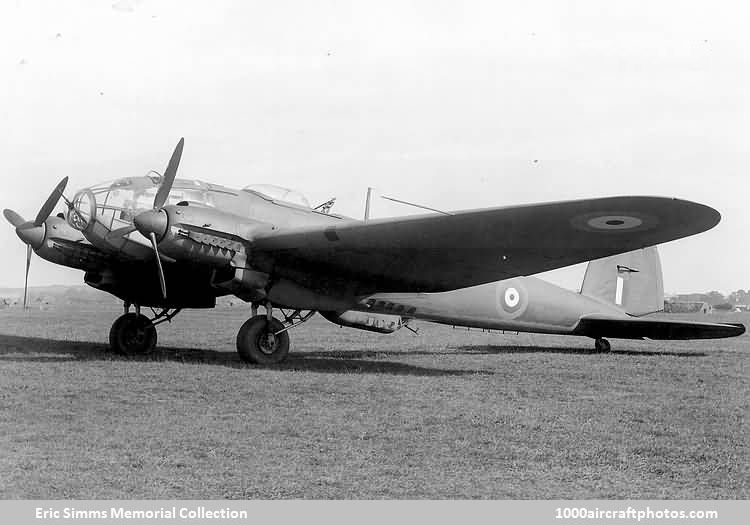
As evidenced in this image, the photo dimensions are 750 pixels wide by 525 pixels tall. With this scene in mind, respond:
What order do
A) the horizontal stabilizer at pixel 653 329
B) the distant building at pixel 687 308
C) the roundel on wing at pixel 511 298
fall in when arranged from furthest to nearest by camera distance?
the distant building at pixel 687 308
the horizontal stabilizer at pixel 653 329
the roundel on wing at pixel 511 298

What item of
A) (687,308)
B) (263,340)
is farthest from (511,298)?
(687,308)

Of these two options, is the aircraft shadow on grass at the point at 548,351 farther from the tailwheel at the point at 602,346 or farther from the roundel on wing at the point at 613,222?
the roundel on wing at the point at 613,222

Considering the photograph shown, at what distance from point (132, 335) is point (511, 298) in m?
6.34

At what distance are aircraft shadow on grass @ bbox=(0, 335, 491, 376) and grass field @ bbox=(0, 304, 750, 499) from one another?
129mm

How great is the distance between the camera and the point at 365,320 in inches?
428

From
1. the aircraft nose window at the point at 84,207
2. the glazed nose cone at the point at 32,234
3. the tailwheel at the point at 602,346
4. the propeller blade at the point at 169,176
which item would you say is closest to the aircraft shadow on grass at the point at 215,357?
the glazed nose cone at the point at 32,234

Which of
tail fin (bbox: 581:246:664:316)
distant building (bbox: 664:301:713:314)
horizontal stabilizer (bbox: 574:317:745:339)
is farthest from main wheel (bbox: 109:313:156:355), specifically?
distant building (bbox: 664:301:713:314)

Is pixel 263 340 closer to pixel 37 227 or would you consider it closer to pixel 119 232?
pixel 119 232

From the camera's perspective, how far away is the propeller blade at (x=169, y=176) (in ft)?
28.9

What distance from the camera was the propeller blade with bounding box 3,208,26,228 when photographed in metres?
11.1

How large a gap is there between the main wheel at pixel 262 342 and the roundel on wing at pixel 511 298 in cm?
415

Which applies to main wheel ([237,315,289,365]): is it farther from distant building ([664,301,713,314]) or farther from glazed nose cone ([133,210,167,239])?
distant building ([664,301,713,314])
